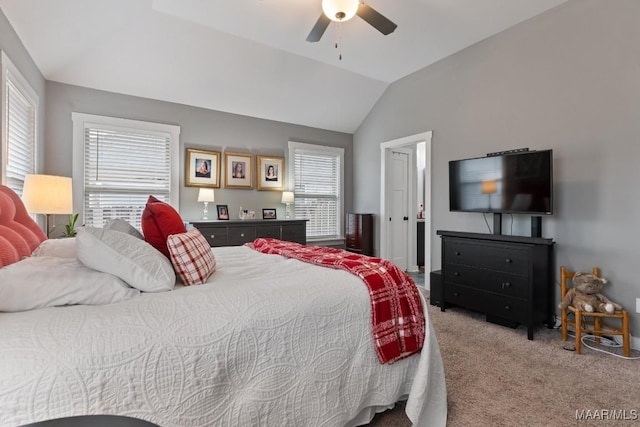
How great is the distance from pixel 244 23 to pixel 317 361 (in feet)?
11.5

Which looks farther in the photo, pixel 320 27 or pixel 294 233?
pixel 294 233

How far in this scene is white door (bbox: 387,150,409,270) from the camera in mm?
5363

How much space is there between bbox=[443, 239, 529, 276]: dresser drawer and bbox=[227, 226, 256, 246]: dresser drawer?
2399 mm

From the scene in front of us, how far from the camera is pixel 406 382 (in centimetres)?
166

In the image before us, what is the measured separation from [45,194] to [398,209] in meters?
4.59

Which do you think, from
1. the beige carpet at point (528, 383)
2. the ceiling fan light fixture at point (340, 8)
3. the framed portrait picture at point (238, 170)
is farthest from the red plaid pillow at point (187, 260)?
the framed portrait picture at point (238, 170)

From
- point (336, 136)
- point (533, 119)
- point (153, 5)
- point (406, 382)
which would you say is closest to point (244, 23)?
point (153, 5)

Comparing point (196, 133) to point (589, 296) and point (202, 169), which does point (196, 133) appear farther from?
point (589, 296)

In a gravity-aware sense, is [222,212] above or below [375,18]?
below

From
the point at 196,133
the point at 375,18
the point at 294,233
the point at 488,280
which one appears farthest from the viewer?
the point at 294,233

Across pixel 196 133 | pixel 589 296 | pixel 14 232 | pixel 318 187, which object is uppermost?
pixel 196 133

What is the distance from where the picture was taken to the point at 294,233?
4746 millimetres

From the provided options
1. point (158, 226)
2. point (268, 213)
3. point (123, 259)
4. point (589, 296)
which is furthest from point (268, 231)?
point (589, 296)

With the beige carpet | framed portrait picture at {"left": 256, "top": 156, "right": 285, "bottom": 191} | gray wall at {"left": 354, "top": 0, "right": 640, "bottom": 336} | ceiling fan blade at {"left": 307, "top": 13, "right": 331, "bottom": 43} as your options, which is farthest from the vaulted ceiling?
the beige carpet
